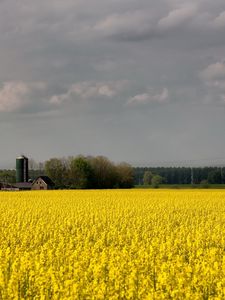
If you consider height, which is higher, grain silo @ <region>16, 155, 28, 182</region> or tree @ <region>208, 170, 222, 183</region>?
grain silo @ <region>16, 155, 28, 182</region>

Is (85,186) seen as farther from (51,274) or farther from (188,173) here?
(188,173)

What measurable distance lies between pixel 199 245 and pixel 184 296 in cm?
726

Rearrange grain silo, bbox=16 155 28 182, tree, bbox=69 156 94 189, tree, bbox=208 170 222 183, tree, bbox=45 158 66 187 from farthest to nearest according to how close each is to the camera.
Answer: tree, bbox=208 170 222 183
grain silo, bbox=16 155 28 182
tree, bbox=45 158 66 187
tree, bbox=69 156 94 189

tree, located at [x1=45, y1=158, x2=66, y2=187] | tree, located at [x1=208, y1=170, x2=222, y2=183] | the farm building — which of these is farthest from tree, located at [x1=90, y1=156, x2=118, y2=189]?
tree, located at [x1=208, y1=170, x2=222, y2=183]

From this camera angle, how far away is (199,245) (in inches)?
601

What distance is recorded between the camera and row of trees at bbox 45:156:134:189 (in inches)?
3487

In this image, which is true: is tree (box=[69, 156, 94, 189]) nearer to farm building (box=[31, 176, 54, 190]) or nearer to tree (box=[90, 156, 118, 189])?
tree (box=[90, 156, 118, 189])

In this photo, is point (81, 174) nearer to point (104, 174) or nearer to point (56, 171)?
point (104, 174)

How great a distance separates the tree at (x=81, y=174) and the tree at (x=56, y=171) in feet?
10.5

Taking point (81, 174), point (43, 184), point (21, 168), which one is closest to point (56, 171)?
point (43, 184)

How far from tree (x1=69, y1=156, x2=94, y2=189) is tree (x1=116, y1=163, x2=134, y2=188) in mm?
5483

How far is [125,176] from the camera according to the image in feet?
301

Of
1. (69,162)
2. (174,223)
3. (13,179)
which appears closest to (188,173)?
(13,179)

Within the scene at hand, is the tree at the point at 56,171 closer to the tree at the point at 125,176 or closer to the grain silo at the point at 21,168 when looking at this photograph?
the tree at the point at 125,176
